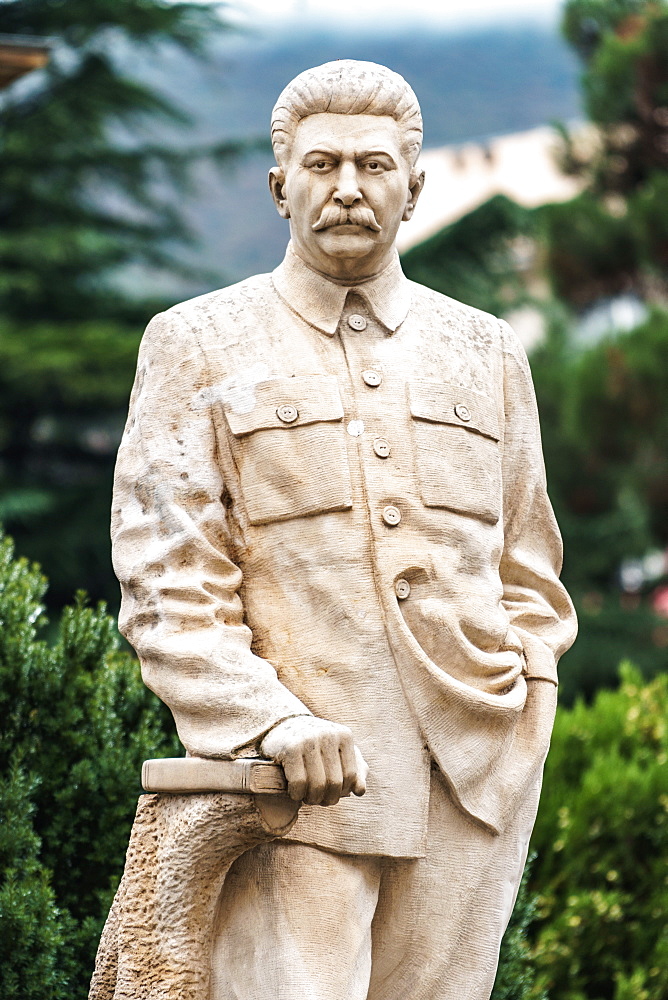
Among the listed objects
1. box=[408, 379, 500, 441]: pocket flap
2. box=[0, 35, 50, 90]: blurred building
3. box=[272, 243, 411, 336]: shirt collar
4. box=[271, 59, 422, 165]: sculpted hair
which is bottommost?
box=[408, 379, 500, 441]: pocket flap

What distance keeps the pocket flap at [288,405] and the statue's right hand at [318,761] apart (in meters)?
0.75

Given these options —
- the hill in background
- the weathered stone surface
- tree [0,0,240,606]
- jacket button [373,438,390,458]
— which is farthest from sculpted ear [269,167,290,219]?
the hill in background

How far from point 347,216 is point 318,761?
1.29 meters

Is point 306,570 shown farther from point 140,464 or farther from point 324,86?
point 324,86

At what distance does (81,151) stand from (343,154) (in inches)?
525

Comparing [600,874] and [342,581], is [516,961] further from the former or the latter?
[342,581]

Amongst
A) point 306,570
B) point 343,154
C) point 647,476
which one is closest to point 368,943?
point 306,570

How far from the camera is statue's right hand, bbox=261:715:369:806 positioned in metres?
3.72

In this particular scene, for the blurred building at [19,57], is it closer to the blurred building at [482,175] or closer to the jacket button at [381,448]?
the jacket button at [381,448]

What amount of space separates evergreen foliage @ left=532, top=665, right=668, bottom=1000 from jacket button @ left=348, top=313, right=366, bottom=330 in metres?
3.47

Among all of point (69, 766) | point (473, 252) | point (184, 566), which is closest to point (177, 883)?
point (184, 566)

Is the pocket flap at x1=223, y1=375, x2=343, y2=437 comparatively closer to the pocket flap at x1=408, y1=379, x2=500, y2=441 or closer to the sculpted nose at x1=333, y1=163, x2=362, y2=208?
the pocket flap at x1=408, y1=379, x2=500, y2=441

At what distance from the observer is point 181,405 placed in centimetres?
420

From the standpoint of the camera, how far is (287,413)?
4.16 meters
